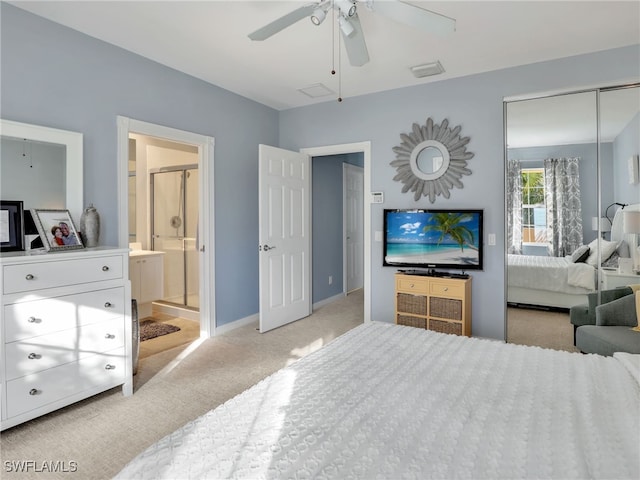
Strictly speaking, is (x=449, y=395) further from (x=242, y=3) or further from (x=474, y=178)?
(x=474, y=178)

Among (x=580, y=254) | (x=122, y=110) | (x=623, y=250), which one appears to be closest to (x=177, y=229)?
(x=122, y=110)

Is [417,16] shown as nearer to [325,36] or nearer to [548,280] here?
[325,36]

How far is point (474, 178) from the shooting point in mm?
3891

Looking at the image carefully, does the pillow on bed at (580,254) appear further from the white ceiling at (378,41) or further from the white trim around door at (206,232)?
the white trim around door at (206,232)

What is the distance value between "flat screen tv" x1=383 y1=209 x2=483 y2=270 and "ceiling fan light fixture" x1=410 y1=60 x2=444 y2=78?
1.35m

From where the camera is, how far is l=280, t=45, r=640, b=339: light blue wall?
3.46 m

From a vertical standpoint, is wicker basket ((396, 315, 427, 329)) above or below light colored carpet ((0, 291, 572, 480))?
above

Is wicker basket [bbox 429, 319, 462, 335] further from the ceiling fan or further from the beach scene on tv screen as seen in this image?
the ceiling fan

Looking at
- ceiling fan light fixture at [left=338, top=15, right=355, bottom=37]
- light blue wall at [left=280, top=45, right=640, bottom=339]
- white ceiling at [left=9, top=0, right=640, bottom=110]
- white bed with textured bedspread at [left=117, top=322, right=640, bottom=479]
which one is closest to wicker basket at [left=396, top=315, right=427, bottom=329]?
light blue wall at [left=280, top=45, right=640, bottom=339]

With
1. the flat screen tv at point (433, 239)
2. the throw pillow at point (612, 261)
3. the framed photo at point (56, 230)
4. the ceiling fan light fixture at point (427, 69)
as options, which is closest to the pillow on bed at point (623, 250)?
the throw pillow at point (612, 261)

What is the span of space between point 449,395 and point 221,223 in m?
3.30

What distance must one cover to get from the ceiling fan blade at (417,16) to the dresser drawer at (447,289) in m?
2.31

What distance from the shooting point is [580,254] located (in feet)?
11.1

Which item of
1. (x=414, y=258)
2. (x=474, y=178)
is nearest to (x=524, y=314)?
(x=414, y=258)
